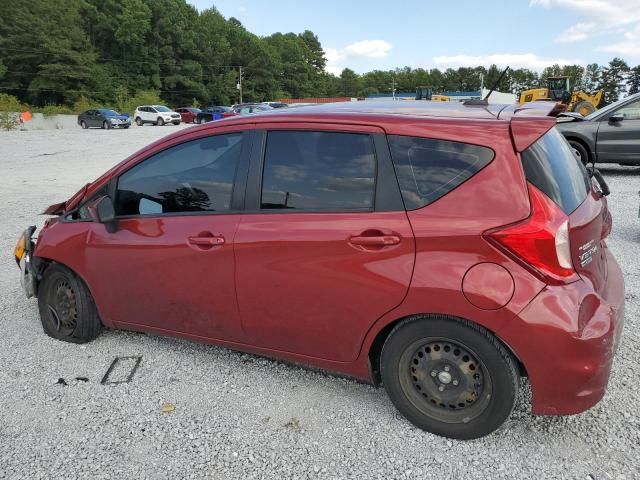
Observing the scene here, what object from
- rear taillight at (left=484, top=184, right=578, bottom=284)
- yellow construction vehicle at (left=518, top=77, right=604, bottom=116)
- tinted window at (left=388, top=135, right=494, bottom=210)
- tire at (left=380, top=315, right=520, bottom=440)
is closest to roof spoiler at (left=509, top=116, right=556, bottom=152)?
tinted window at (left=388, top=135, right=494, bottom=210)

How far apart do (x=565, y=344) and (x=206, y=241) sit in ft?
6.25

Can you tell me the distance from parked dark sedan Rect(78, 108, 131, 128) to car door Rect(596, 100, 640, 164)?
35383mm

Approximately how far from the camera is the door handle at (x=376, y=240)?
8.19 feet

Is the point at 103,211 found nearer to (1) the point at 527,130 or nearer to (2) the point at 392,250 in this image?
(2) the point at 392,250

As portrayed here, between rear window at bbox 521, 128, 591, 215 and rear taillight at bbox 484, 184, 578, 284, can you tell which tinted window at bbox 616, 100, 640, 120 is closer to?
rear window at bbox 521, 128, 591, 215

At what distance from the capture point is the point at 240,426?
9.14ft

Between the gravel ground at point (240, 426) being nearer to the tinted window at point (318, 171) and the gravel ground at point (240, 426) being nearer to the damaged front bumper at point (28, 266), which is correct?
the damaged front bumper at point (28, 266)

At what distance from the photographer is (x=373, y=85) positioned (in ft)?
449

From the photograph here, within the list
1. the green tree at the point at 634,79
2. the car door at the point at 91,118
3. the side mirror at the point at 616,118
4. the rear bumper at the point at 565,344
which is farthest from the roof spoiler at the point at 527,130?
A: the green tree at the point at 634,79

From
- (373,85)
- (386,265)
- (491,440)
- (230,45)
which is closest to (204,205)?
(386,265)

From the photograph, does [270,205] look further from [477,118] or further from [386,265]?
[477,118]

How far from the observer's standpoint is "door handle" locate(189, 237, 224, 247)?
2939 millimetres

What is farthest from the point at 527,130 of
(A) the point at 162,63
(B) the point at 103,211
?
(A) the point at 162,63

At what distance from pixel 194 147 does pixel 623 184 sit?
9.30 metres
